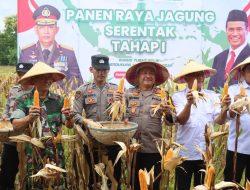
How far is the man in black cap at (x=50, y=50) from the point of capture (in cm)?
594

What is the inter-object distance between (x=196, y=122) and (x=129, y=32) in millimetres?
3140

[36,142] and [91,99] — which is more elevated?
[91,99]

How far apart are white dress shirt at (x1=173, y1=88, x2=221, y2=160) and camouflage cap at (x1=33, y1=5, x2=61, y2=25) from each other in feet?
10.9

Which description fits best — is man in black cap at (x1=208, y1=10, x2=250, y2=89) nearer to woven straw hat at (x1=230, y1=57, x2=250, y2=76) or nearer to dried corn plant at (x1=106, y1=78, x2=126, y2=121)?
woven straw hat at (x1=230, y1=57, x2=250, y2=76)

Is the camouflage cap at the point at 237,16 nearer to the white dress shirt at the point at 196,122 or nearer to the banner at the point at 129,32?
the banner at the point at 129,32

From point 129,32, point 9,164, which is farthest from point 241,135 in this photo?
point 129,32

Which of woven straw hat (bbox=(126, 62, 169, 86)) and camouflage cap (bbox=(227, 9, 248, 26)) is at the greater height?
camouflage cap (bbox=(227, 9, 248, 26))

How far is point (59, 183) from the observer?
3047mm

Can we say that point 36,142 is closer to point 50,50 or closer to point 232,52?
point 50,50

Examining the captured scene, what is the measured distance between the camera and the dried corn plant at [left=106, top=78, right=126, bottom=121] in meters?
3.01

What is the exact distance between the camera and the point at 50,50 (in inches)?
234

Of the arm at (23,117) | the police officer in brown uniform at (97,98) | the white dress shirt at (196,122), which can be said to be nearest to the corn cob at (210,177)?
the white dress shirt at (196,122)

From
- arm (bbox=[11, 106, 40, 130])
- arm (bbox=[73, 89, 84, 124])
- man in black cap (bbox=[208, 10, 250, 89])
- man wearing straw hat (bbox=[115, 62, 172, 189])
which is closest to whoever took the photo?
arm (bbox=[11, 106, 40, 130])

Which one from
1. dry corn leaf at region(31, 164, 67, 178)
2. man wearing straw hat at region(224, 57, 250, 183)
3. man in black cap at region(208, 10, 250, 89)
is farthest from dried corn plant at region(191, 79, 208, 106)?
man in black cap at region(208, 10, 250, 89)
